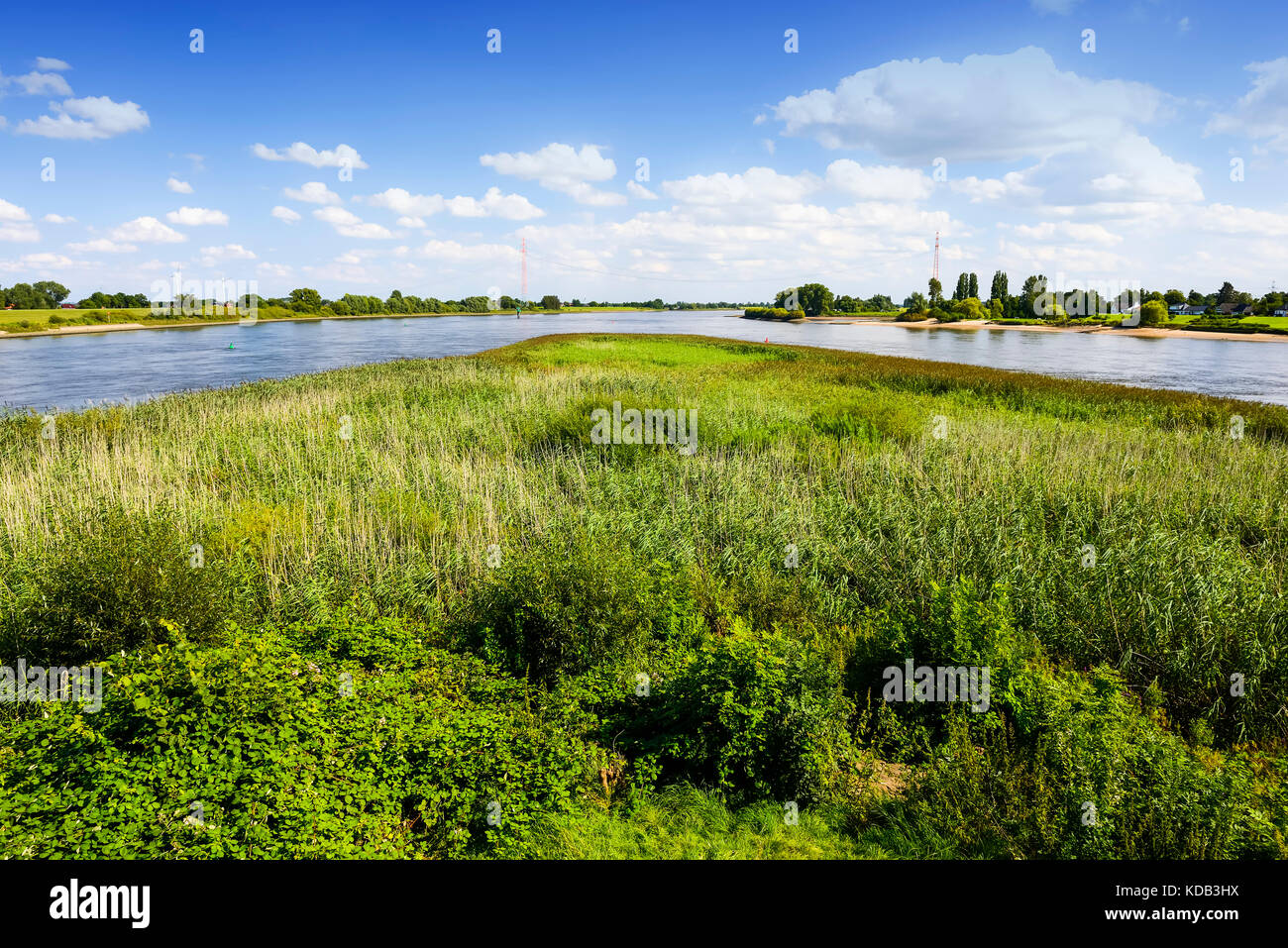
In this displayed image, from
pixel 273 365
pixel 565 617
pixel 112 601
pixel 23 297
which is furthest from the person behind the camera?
pixel 23 297

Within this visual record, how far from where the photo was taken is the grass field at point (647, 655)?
413 centimetres

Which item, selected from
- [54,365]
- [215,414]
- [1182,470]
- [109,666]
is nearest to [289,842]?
[109,666]

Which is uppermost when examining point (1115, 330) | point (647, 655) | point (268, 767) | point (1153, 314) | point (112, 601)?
point (1153, 314)

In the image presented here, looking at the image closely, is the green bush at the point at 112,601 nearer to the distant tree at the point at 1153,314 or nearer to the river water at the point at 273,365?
the river water at the point at 273,365

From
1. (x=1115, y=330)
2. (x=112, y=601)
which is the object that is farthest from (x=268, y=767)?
(x=1115, y=330)

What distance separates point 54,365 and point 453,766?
65264 mm

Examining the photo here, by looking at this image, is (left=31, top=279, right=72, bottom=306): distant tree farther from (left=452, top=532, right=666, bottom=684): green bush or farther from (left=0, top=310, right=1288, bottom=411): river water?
(left=452, top=532, right=666, bottom=684): green bush

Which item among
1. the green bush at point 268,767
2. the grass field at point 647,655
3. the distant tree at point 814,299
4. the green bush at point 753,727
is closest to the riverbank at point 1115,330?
the distant tree at point 814,299

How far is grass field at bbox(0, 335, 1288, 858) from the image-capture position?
4.13 meters

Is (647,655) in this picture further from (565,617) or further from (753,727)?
(753,727)

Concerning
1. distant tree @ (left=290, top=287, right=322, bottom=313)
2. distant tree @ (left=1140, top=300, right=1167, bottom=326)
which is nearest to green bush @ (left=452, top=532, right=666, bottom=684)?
distant tree @ (left=1140, top=300, right=1167, bottom=326)

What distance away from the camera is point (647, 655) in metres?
6.76

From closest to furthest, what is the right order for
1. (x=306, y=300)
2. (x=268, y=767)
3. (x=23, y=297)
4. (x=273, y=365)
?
(x=268, y=767) → (x=273, y=365) → (x=23, y=297) → (x=306, y=300)

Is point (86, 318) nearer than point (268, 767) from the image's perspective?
No
